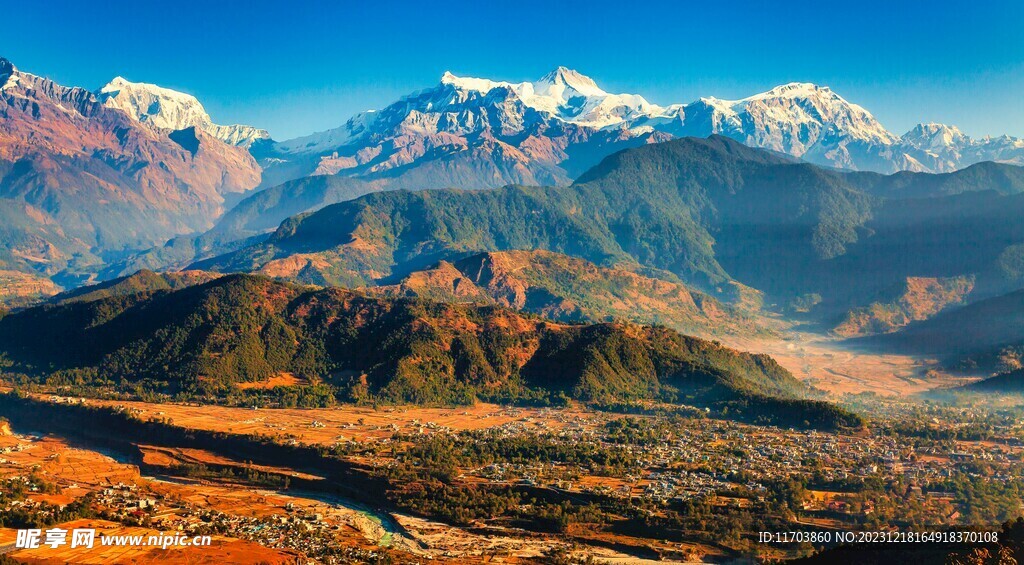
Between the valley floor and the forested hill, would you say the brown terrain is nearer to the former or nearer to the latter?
the valley floor

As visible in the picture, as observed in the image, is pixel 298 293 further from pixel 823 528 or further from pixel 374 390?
pixel 823 528

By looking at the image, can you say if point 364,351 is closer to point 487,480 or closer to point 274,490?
point 274,490

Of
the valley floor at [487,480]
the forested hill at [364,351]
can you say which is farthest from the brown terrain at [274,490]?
the forested hill at [364,351]

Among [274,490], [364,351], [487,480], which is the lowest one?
[274,490]

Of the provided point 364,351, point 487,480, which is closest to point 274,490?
point 487,480

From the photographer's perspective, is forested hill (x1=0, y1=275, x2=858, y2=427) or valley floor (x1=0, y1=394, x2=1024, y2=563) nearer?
valley floor (x1=0, y1=394, x2=1024, y2=563)

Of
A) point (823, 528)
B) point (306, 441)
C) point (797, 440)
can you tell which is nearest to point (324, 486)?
point (306, 441)

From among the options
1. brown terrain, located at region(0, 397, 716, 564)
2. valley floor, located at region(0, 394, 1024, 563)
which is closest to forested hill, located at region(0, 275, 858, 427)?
brown terrain, located at region(0, 397, 716, 564)

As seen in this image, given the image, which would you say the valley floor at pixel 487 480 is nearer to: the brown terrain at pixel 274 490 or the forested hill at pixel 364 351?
the brown terrain at pixel 274 490
